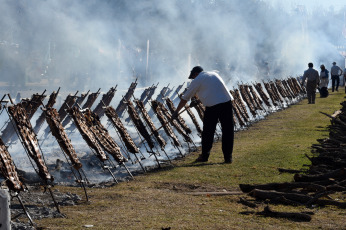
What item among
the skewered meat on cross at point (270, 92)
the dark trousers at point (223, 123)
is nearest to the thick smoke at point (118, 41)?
the skewered meat on cross at point (270, 92)

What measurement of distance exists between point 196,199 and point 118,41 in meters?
33.0

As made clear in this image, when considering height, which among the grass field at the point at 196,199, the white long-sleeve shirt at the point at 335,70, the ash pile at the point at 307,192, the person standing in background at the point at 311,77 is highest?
the white long-sleeve shirt at the point at 335,70

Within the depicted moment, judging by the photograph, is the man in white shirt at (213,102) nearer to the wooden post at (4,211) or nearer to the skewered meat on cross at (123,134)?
the skewered meat on cross at (123,134)

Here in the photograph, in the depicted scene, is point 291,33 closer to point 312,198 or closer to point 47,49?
point 47,49

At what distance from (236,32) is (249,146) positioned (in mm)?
44393

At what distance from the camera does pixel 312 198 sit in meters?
6.26

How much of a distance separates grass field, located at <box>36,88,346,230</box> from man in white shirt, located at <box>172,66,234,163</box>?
0.47 meters

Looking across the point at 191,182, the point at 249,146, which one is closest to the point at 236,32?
the point at 249,146

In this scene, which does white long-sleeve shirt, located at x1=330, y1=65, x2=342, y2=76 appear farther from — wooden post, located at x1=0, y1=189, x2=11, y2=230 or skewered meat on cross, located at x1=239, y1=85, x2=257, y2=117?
wooden post, located at x1=0, y1=189, x2=11, y2=230

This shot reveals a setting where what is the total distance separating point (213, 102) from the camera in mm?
9852

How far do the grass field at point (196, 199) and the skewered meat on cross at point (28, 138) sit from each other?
22.6 inches

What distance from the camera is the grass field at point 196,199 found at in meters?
5.39

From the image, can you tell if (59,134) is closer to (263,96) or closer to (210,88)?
(210,88)

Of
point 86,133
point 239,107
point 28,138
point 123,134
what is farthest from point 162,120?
point 239,107
